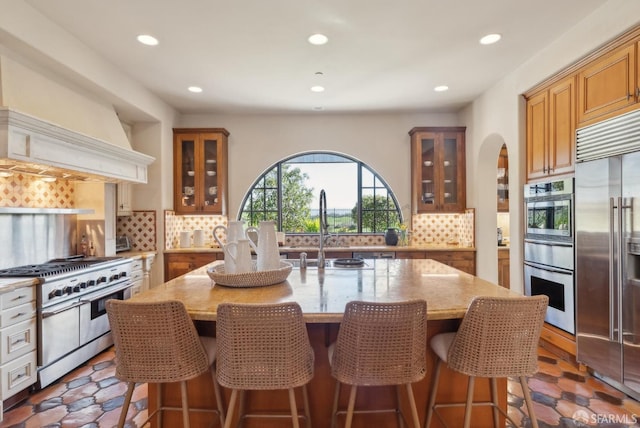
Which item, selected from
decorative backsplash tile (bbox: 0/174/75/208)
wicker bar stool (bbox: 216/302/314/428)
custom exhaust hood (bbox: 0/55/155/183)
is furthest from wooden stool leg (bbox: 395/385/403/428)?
decorative backsplash tile (bbox: 0/174/75/208)

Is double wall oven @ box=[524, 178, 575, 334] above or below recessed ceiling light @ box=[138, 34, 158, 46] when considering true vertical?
below

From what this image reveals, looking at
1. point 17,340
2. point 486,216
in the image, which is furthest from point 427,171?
A: point 17,340

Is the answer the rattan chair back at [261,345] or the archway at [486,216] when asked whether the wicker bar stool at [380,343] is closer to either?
the rattan chair back at [261,345]

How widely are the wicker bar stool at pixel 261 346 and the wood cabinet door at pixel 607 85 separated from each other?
2725 millimetres

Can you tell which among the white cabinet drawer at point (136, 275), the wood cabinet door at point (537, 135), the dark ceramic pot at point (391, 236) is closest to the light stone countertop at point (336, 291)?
the wood cabinet door at point (537, 135)

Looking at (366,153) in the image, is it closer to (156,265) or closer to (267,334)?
(156,265)

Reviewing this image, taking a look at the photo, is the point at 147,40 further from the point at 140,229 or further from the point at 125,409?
the point at 125,409

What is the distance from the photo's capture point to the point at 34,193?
3314 millimetres

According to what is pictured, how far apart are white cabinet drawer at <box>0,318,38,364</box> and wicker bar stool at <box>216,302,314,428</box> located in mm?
1864

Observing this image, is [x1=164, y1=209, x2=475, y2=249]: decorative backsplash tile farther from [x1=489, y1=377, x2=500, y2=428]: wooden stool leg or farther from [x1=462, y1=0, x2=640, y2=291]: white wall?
[x1=489, y1=377, x2=500, y2=428]: wooden stool leg

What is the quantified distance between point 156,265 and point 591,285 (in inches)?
A: 180

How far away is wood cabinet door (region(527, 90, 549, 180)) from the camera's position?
331cm

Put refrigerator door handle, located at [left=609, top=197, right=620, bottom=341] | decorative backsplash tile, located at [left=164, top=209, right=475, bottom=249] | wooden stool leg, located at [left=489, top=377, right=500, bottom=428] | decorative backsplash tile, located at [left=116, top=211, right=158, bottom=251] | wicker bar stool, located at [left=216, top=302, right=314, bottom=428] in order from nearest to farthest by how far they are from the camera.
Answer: wicker bar stool, located at [left=216, top=302, right=314, bottom=428] → wooden stool leg, located at [left=489, top=377, right=500, bottom=428] → refrigerator door handle, located at [left=609, top=197, right=620, bottom=341] → decorative backsplash tile, located at [left=116, top=211, right=158, bottom=251] → decorative backsplash tile, located at [left=164, top=209, right=475, bottom=249]

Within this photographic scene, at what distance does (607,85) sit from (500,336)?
225cm
